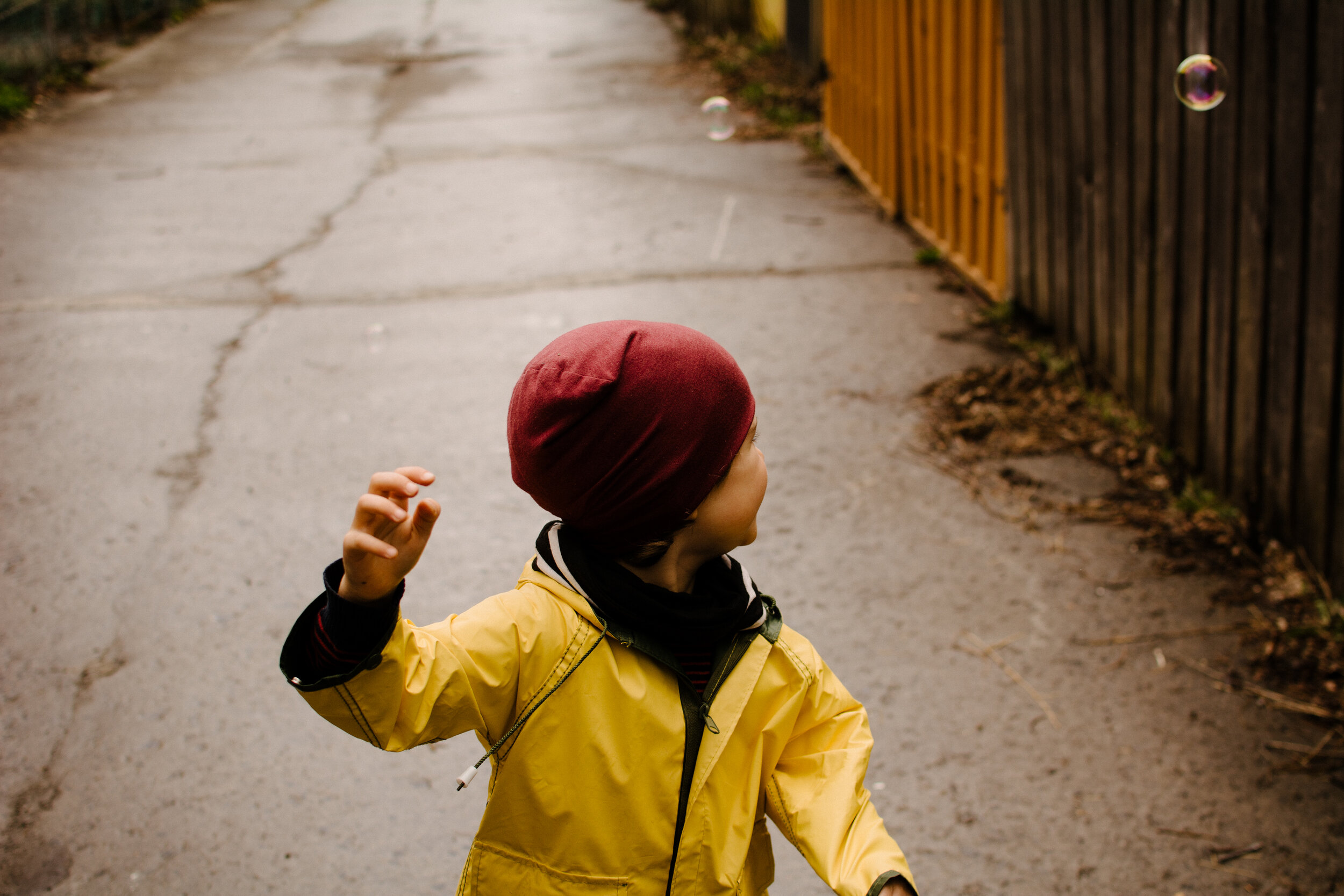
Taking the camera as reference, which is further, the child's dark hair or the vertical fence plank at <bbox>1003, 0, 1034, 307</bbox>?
the vertical fence plank at <bbox>1003, 0, 1034, 307</bbox>

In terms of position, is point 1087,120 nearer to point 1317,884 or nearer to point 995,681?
point 995,681

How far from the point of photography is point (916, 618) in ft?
11.1

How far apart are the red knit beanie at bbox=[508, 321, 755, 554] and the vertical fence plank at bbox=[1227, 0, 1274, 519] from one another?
2.41 meters

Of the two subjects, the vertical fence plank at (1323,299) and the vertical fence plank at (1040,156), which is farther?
the vertical fence plank at (1040,156)

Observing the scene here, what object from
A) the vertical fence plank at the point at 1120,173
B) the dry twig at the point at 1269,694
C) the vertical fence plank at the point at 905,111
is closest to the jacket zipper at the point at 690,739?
the dry twig at the point at 1269,694

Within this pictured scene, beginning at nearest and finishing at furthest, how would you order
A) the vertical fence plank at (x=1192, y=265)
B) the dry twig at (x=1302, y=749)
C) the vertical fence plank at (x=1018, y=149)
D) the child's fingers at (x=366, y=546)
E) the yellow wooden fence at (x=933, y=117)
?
the child's fingers at (x=366, y=546), the dry twig at (x=1302, y=749), the vertical fence plank at (x=1192, y=265), the vertical fence plank at (x=1018, y=149), the yellow wooden fence at (x=933, y=117)

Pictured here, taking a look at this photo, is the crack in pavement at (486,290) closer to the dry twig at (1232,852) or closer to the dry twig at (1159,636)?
the dry twig at (1159,636)

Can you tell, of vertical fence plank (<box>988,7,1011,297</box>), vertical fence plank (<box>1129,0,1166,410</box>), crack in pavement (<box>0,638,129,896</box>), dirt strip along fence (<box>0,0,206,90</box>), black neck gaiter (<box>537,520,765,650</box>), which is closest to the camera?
black neck gaiter (<box>537,520,765,650</box>)

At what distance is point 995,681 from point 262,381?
136 inches

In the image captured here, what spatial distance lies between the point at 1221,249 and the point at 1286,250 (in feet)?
1.20

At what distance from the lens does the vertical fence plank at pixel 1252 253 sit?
3209 mm

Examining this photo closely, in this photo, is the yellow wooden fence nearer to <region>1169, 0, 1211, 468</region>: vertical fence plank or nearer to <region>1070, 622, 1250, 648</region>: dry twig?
<region>1169, 0, 1211, 468</region>: vertical fence plank

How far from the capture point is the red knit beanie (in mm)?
1461

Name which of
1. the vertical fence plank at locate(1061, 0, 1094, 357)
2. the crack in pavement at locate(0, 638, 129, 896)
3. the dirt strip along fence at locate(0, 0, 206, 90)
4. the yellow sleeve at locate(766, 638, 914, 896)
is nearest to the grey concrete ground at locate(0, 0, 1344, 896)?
the crack in pavement at locate(0, 638, 129, 896)
